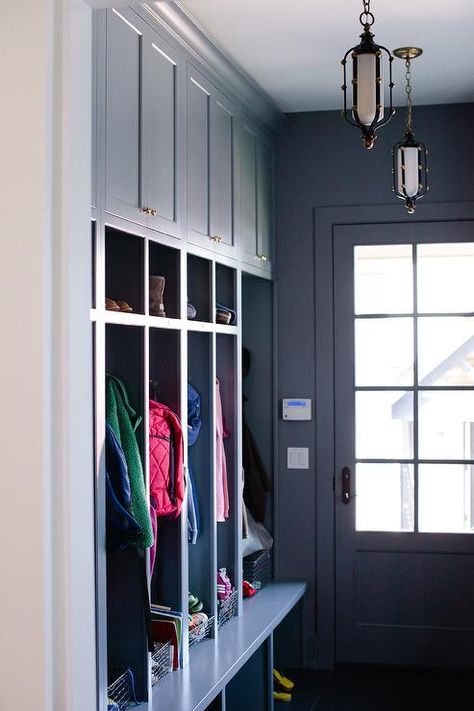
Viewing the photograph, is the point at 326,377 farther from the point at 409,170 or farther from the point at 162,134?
the point at 162,134

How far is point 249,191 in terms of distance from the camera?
4477 millimetres

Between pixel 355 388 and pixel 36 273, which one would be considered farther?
pixel 355 388

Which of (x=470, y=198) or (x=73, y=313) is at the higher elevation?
(x=470, y=198)

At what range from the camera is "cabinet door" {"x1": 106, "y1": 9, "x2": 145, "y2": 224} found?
2.70 m

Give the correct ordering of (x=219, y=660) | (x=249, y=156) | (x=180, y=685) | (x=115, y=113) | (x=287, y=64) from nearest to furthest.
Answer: (x=115, y=113) → (x=180, y=685) → (x=219, y=660) → (x=287, y=64) → (x=249, y=156)

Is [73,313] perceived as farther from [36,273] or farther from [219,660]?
[219,660]

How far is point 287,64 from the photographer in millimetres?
4125

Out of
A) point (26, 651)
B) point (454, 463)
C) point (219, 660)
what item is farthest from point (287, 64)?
point (26, 651)

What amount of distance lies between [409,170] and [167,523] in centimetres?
161

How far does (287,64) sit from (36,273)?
9.13 ft

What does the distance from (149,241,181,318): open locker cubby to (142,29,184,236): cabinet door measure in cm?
11

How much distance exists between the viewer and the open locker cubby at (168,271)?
3377 mm

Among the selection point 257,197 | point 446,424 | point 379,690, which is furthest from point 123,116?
point 379,690

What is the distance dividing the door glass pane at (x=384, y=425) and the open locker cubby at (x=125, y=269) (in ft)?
7.34
